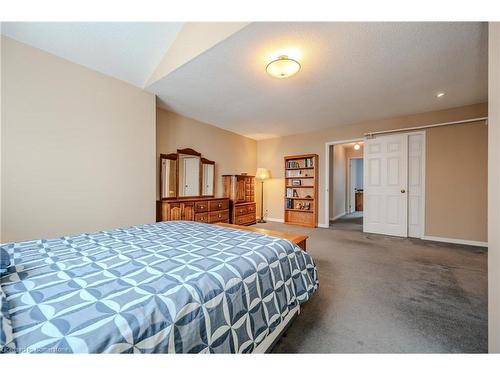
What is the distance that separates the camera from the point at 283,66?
7.14ft

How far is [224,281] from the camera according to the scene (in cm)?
94

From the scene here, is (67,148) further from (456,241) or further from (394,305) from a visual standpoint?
(456,241)

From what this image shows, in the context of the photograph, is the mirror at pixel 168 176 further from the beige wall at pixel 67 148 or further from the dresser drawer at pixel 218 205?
the dresser drawer at pixel 218 205

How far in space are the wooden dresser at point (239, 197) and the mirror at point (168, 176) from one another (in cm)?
134

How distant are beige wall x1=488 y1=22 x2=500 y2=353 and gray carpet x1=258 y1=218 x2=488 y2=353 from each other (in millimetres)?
450

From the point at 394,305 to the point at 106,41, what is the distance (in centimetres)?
384

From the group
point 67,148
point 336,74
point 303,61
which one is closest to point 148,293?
point 67,148

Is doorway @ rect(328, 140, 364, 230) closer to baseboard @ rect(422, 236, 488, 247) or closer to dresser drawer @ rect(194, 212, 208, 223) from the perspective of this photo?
baseboard @ rect(422, 236, 488, 247)

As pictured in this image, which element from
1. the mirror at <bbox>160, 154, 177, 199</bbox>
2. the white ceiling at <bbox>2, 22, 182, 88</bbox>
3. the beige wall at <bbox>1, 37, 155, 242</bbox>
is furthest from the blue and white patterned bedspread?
the mirror at <bbox>160, 154, 177, 199</bbox>

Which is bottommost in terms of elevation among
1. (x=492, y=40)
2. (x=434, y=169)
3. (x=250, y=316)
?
(x=250, y=316)
